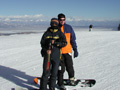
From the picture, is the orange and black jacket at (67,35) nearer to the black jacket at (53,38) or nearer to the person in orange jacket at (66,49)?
the person in orange jacket at (66,49)

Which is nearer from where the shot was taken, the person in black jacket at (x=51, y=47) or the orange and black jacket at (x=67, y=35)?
the person in black jacket at (x=51, y=47)

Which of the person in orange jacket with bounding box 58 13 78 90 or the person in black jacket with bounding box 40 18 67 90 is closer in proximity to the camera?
the person in black jacket with bounding box 40 18 67 90

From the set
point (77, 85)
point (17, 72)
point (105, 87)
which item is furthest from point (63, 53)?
point (17, 72)

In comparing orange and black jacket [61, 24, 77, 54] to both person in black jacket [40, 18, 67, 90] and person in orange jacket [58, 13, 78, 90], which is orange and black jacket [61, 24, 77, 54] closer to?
person in orange jacket [58, 13, 78, 90]

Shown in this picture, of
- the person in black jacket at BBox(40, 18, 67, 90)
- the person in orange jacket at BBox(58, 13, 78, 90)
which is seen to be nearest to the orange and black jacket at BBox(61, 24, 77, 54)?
the person in orange jacket at BBox(58, 13, 78, 90)

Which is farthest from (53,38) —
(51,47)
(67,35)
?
(67,35)

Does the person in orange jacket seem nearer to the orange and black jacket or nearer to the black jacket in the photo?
the orange and black jacket

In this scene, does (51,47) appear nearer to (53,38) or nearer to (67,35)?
(53,38)

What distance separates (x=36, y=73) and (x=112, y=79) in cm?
244

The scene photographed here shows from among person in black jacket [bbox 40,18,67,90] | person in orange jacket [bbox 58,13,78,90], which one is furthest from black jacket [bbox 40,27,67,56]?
person in orange jacket [bbox 58,13,78,90]

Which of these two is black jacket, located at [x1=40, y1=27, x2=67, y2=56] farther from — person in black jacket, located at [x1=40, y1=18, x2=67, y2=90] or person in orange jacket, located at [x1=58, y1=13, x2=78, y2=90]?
person in orange jacket, located at [x1=58, y1=13, x2=78, y2=90]

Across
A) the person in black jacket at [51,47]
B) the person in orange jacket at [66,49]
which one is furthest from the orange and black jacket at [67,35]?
the person in black jacket at [51,47]

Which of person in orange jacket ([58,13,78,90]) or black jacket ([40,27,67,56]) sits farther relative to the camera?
person in orange jacket ([58,13,78,90])

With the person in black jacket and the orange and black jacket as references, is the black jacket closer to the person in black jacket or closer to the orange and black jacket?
the person in black jacket
